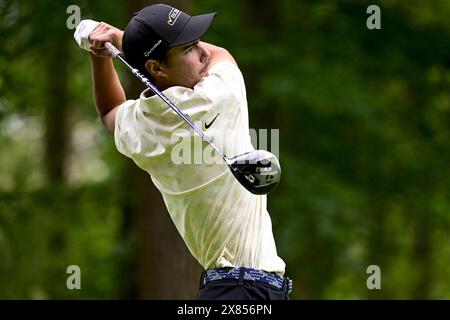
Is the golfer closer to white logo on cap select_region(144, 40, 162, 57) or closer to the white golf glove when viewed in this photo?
white logo on cap select_region(144, 40, 162, 57)

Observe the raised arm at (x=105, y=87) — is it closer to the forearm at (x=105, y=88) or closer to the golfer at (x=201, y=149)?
the forearm at (x=105, y=88)

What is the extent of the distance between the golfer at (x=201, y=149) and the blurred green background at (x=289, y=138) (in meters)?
4.73

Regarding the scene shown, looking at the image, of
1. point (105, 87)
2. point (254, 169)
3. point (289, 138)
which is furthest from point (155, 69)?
point (289, 138)

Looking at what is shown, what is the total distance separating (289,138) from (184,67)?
9080 millimetres

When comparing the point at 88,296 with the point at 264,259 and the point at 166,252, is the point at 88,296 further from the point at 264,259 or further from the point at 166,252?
the point at 264,259

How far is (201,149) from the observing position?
15.8 feet

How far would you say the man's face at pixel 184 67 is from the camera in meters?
4.93

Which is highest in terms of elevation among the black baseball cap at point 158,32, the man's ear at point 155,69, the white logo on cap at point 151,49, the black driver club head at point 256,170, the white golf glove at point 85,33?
the white golf glove at point 85,33

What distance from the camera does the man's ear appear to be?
495 cm

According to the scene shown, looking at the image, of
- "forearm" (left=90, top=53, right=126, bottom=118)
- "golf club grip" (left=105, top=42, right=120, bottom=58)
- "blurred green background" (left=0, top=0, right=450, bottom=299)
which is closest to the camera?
"golf club grip" (left=105, top=42, right=120, bottom=58)

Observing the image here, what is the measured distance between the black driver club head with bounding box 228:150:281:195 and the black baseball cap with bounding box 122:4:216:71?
691 mm

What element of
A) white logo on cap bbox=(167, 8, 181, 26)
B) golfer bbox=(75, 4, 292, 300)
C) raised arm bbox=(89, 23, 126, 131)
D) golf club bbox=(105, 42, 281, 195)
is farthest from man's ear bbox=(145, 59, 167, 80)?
raised arm bbox=(89, 23, 126, 131)


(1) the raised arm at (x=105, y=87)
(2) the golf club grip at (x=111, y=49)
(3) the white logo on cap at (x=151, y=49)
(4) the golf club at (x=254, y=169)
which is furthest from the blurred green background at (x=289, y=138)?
(4) the golf club at (x=254, y=169)
